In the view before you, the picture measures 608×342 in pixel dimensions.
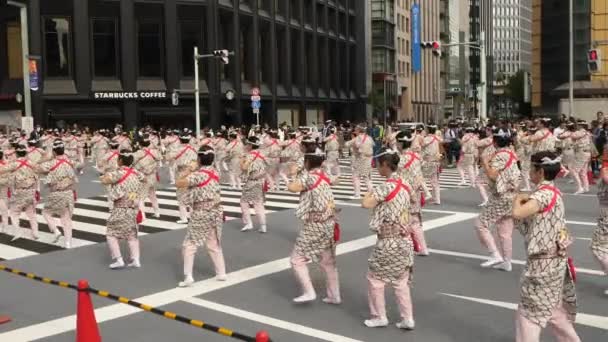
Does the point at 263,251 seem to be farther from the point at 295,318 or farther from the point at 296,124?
the point at 296,124

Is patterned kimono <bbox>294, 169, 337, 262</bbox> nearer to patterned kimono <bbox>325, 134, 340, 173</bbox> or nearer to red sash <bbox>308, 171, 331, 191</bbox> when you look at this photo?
red sash <bbox>308, 171, 331, 191</bbox>

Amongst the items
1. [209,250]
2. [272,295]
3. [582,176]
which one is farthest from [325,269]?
[582,176]

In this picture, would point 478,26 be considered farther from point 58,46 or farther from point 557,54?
point 58,46

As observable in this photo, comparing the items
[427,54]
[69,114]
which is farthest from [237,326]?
[427,54]

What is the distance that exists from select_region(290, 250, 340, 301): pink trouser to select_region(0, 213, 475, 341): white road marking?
155 centimetres

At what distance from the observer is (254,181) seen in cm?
1329

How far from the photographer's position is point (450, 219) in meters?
14.5

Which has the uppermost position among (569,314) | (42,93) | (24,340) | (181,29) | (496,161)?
(181,29)

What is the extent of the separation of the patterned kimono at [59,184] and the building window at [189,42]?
32.6 m

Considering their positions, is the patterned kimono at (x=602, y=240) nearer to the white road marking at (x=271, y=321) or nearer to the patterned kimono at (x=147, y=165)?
the white road marking at (x=271, y=321)

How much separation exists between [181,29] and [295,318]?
3784 centimetres

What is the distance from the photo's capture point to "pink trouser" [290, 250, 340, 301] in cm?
788

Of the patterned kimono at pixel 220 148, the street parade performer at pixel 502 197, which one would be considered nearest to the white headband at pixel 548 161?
the street parade performer at pixel 502 197

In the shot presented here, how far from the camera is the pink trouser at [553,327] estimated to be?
18.0 ft
